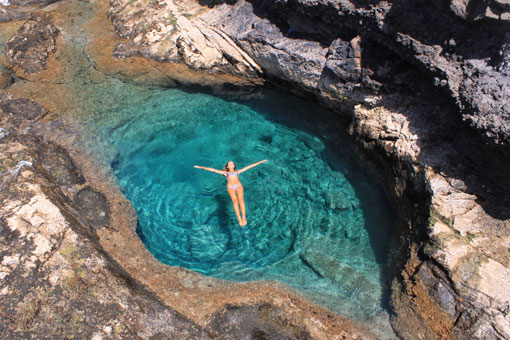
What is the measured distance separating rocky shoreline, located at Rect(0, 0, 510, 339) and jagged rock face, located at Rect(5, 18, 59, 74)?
156 centimetres

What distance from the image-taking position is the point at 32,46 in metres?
9.67

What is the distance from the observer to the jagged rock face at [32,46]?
30.9 feet

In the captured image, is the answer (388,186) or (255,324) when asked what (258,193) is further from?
(255,324)

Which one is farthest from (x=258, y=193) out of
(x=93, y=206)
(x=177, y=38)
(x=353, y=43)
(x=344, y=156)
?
(x=177, y=38)

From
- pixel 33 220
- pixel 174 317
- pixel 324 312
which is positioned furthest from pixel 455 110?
pixel 33 220

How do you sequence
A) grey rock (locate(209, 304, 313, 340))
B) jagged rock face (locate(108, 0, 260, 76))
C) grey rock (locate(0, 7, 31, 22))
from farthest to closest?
grey rock (locate(0, 7, 31, 22)), jagged rock face (locate(108, 0, 260, 76)), grey rock (locate(209, 304, 313, 340))

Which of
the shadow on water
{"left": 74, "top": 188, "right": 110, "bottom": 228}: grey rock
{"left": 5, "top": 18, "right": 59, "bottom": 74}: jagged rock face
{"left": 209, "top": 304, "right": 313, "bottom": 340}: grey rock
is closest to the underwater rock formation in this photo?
the shadow on water

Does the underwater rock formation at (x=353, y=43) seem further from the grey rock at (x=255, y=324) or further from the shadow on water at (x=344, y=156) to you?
the grey rock at (x=255, y=324)

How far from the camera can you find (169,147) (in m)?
8.22

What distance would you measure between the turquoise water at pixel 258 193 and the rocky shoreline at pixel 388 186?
0.45 m

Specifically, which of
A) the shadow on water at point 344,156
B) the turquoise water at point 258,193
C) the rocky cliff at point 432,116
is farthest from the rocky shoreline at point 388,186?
the turquoise water at point 258,193

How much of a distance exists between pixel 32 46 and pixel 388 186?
922 cm

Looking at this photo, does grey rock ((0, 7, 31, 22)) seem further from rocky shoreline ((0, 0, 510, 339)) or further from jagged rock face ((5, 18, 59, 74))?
rocky shoreline ((0, 0, 510, 339))

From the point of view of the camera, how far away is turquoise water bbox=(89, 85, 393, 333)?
6.34 meters
